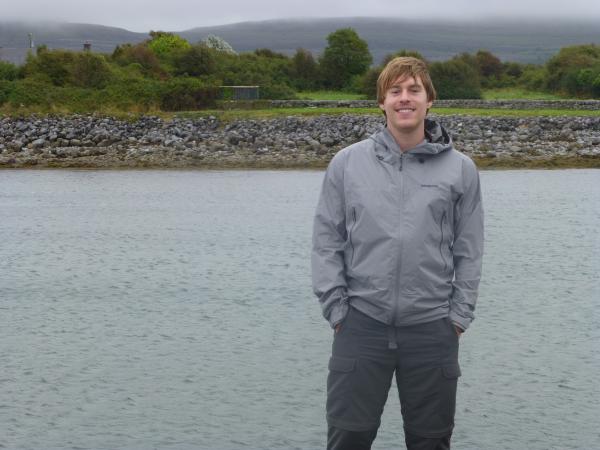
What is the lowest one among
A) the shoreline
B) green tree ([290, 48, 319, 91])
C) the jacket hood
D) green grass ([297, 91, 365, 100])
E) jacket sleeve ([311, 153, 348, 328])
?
the shoreline

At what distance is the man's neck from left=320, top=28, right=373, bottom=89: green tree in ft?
156

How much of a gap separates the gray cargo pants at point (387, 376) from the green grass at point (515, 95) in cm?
4214

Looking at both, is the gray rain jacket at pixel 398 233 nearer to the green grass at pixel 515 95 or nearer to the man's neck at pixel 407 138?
the man's neck at pixel 407 138

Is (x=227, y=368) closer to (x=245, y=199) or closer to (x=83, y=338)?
(x=83, y=338)

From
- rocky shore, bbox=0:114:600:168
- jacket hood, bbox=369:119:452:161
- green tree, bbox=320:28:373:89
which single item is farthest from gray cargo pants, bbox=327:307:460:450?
green tree, bbox=320:28:373:89

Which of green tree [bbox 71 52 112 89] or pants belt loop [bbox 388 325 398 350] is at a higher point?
pants belt loop [bbox 388 325 398 350]

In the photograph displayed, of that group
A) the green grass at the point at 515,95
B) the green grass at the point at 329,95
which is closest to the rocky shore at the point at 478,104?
the green grass at the point at 329,95

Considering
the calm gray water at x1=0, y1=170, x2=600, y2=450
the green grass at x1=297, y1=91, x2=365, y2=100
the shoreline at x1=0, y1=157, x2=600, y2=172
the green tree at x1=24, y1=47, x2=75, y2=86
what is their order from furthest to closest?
1. the green grass at x1=297, y1=91, x2=365, y2=100
2. the green tree at x1=24, y1=47, x2=75, y2=86
3. the shoreline at x1=0, y1=157, x2=600, y2=172
4. the calm gray water at x1=0, y1=170, x2=600, y2=450

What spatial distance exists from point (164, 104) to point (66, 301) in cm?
2868

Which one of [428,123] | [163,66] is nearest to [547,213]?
[428,123]

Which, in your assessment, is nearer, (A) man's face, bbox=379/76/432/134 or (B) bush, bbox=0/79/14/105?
(A) man's face, bbox=379/76/432/134

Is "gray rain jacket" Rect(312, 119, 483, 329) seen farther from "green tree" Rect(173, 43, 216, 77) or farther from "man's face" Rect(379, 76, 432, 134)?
"green tree" Rect(173, 43, 216, 77)

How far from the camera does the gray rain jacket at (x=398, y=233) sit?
13.8 feet

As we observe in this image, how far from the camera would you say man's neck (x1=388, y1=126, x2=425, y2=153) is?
14.1ft
